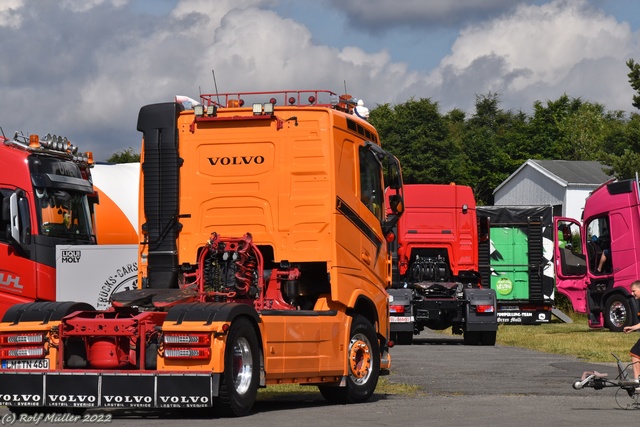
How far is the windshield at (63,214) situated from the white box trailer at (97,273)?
0.94 metres

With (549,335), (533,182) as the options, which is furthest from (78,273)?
(533,182)

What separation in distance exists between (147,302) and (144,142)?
2.18 m

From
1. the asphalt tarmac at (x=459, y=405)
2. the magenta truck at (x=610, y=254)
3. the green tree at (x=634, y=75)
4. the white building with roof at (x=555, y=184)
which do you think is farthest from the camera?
the white building with roof at (x=555, y=184)

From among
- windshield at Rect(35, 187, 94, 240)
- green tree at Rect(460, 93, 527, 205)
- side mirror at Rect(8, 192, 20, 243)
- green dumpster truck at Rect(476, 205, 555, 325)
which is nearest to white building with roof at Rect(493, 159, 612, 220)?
green tree at Rect(460, 93, 527, 205)

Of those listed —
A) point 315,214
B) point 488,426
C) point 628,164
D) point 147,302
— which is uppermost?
point 628,164

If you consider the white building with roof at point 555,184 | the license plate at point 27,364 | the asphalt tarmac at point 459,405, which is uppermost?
the white building with roof at point 555,184

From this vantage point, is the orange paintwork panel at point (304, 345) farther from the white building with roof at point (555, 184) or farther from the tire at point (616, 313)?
the white building with roof at point (555, 184)

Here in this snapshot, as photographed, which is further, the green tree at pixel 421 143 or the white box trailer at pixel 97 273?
the green tree at pixel 421 143

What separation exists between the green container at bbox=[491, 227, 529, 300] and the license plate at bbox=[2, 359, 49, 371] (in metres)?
27.5

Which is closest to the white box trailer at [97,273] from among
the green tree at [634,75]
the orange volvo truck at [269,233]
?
the orange volvo truck at [269,233]

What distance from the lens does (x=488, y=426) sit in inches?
476

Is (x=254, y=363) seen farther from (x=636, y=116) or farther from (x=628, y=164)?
(x=636, y=116)

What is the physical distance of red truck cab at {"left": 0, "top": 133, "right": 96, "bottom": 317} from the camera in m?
21.2

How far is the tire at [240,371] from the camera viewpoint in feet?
41.8
